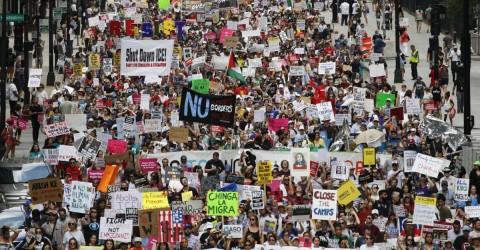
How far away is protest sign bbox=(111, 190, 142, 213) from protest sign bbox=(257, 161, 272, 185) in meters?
2.43

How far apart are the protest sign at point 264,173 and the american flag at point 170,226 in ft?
10.1

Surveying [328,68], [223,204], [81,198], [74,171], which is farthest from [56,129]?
[328,68]

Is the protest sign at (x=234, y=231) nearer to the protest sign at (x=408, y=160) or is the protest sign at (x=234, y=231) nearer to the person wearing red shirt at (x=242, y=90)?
the protest sign at (x=408, y=160)

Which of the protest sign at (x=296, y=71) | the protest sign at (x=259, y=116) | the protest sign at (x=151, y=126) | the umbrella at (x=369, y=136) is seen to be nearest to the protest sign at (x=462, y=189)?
the umbrella at (x=369, y=136)

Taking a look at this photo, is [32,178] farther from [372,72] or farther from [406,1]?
[406,1]

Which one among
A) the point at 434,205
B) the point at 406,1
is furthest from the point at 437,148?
the point at 406,1

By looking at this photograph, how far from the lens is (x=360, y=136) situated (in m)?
34.6

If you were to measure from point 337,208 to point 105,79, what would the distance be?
59.4 ft

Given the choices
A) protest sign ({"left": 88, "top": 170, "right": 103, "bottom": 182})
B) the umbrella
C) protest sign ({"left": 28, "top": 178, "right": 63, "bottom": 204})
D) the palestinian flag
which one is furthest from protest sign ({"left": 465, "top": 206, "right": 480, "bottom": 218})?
the palestinian flag

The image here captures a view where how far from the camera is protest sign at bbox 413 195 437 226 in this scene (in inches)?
1055

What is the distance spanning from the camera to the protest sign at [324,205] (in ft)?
89.1

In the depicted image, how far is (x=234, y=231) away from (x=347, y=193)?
266cm

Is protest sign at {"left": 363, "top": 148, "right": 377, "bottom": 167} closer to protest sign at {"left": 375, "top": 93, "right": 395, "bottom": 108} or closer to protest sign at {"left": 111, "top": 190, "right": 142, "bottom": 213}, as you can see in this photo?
protest sign at {"left": 111, "top": 190, "right": 142, "bottom": 213}

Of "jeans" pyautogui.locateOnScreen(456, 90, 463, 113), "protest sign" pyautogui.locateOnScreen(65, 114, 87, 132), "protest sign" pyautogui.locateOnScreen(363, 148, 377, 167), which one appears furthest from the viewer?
"jeans" pyautogui.locateOnScreen(456, 90, 463, 113)
